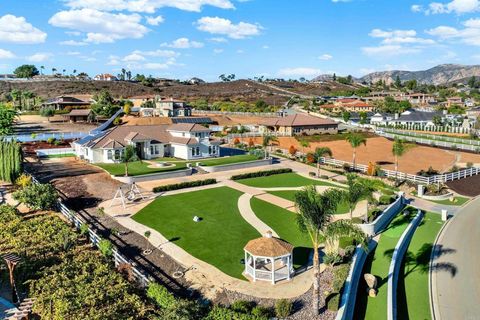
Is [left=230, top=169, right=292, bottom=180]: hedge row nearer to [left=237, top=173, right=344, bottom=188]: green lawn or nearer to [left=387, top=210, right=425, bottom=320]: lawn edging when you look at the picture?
[left=237, top=173, right=344, bottom=188]: green lawn

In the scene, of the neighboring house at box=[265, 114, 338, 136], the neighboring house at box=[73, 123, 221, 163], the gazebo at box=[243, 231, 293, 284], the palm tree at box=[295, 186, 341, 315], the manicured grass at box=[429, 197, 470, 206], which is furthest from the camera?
the neighboring house at box=[265, 114, 338, 136]

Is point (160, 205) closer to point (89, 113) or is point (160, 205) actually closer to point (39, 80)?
point (89, 113)

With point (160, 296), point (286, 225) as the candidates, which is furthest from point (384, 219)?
point (160, 296)

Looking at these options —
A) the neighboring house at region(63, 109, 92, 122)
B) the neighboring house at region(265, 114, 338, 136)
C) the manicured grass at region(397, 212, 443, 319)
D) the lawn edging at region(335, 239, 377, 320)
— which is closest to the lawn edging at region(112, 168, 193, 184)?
the lawn edging at region(335, 239, 377, 320)

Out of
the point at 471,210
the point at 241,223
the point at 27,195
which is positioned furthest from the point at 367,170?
the point at 27,195

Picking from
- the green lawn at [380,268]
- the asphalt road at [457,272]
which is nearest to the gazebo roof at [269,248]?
the green lawn at [380,268]

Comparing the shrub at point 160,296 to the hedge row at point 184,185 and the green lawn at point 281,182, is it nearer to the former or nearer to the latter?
the hedge row at point 184,185

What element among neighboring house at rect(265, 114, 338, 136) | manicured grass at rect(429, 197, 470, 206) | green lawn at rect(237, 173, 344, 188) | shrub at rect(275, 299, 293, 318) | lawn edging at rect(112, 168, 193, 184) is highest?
neighboring house at rect(265, 114, 338, 136)
